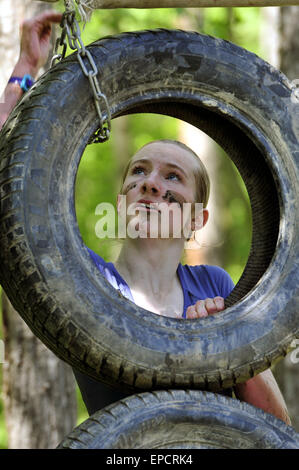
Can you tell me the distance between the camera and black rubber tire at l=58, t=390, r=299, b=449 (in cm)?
237

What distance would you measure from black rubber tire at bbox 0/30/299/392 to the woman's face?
274mm

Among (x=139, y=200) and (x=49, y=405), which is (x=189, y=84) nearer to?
(x=139, y=200)

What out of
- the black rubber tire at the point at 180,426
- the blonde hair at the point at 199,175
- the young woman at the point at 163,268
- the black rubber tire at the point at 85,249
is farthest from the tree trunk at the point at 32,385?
the black rubber tire at the point at 180,426

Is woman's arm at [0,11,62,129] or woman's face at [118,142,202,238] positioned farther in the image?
woman's arm at [0,11,62,129]

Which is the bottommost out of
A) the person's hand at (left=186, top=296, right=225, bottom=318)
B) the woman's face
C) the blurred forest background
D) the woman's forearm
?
the woman's forearm

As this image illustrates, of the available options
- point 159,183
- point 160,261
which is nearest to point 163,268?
point 160,261

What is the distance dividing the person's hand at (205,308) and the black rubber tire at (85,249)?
0.35 feet

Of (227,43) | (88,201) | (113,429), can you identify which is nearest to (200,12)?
(88,201)

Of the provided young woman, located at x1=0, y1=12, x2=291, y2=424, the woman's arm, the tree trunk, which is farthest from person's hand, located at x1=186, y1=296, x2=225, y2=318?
the tree trunk

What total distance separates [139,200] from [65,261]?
0.59 m

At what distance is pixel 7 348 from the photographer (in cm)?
538

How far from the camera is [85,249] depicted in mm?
2498

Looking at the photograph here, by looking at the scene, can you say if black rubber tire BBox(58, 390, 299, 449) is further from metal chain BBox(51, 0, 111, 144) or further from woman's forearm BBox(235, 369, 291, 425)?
metal chain BBox(51, 0, 111, 144)

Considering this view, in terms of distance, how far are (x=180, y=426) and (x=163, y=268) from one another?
74 cm
